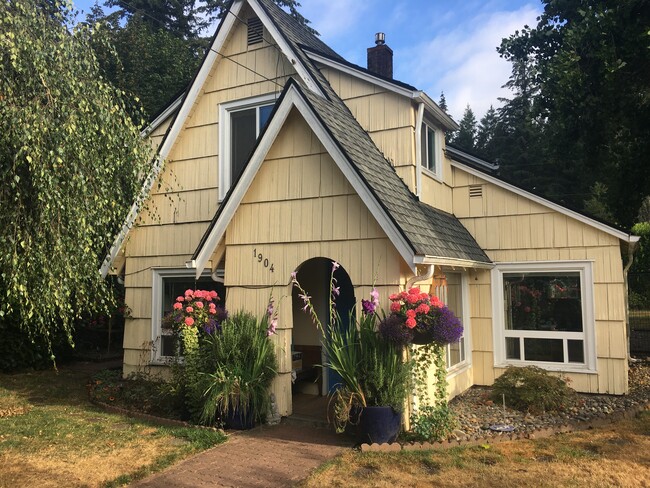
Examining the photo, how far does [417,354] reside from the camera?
22.4 ft

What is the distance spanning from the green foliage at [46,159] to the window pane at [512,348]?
7248mm

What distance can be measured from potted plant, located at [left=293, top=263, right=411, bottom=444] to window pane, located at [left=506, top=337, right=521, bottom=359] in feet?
12.5

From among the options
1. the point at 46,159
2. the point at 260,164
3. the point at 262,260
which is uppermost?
the point at 260,164

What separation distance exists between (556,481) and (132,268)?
8.57m

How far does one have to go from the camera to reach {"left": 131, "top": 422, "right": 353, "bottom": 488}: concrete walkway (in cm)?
541

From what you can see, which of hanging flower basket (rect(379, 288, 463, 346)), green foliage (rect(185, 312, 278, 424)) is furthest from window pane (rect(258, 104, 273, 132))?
hanging flower basket (rect(379, 288, 463, 346))

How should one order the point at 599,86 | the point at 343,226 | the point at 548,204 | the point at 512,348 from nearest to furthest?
the point at 343,226
the point at 548,204
the point at 512,348
the point at 599,86

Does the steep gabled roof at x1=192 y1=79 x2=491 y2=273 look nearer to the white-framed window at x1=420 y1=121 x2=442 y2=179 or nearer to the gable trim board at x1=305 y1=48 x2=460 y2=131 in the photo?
the gable trim board at x1=305 y1=48 x2=460 y2=131

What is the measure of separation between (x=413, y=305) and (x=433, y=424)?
1.52 meters

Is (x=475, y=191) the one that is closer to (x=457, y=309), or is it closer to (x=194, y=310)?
(x=457, y=309)

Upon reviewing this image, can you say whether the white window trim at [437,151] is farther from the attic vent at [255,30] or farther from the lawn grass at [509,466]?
the lawn grass at [509,466]

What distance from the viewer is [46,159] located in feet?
17.4

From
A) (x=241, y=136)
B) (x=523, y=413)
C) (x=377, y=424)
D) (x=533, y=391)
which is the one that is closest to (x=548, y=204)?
(x=533, y=391)

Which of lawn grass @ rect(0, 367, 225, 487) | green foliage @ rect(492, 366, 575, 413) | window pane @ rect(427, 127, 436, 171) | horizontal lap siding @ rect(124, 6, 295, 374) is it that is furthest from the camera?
horizontal lap siding @ rect(124, 6, 295, 374)
